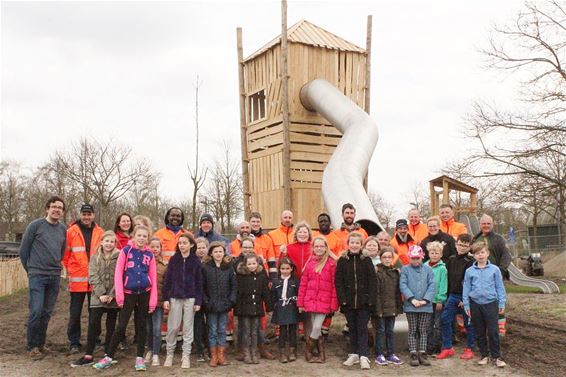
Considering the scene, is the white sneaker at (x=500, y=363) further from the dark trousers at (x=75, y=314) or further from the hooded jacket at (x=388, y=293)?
the dark trousers at (x=75, y=314)

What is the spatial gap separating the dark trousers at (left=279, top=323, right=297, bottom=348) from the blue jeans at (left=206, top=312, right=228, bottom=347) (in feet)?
2.54

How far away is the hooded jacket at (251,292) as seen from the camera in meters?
7.08

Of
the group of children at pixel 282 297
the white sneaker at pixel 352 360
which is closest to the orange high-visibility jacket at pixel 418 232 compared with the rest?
the group of children at pixel 282 297

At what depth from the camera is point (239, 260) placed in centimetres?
734

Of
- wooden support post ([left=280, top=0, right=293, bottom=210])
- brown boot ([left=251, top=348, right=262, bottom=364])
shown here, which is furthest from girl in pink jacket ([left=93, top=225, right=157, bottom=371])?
wooden support post ([left=280, top=0, right=293, bottom=210])

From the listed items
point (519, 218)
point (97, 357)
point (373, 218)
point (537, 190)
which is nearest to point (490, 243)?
point (373, 218)

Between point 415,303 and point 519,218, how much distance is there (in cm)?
5089

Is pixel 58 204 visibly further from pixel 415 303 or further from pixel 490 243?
pixel 490 243

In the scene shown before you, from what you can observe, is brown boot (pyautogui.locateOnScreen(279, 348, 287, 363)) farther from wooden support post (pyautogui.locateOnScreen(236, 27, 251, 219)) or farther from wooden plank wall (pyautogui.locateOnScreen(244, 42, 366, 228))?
wooden support post (pyautogui.locateOnScreen(236, 27, 251, 219))

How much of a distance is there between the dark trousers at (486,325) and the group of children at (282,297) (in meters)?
0.01

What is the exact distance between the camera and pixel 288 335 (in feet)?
24.0

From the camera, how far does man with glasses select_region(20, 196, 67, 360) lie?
7.40 m

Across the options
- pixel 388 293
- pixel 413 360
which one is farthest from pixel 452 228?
pixel 413 360

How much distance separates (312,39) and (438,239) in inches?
332
